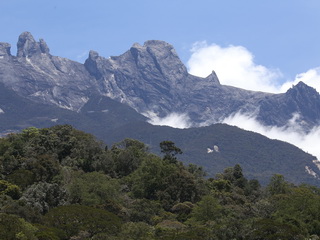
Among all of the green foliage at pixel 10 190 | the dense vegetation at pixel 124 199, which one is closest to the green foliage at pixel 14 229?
the dense vegetation at pixel 124 199

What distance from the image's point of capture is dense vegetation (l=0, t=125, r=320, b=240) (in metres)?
74.1

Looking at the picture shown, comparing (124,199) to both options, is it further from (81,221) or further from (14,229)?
(14,229)

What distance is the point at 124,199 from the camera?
336ft

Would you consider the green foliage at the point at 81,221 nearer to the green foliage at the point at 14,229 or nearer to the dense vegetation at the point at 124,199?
the dense vegetation at the point at 124,199

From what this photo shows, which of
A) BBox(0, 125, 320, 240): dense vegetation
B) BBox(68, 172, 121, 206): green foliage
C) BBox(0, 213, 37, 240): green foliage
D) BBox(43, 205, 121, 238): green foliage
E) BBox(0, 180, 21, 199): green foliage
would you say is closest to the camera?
BBox(0, 213, 37, 240): green foliage

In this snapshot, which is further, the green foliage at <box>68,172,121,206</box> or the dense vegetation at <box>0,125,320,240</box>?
the green foliage at <box>68,172,121,206</box>

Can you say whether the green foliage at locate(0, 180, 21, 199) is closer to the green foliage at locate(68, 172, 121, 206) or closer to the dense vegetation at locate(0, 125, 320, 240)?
the dense vegetation at locate(0, 125, 320, 240)

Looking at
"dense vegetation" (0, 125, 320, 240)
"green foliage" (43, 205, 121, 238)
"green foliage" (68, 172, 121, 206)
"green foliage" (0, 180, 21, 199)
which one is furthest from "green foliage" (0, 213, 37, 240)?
"green foliage" (68, 172, 121, 206)

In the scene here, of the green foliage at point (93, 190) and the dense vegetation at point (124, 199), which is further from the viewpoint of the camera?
the green foliage at point (93, 190)

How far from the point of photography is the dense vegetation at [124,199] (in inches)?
2916

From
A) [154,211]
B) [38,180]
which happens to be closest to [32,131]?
[38,180]

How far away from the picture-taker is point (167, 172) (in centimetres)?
11975

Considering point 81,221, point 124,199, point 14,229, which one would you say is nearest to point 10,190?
point 124,199

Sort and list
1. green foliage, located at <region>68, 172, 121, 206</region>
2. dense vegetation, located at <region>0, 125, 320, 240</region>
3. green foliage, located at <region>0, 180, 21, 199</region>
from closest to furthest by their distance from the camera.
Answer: dense vegetation, located at <region>0, 125, 320, 240</region>, green foliage, located at <region>0, 180, 21, 199</region>, green foliage, located at <region>68, 172, 121, 206</region>
